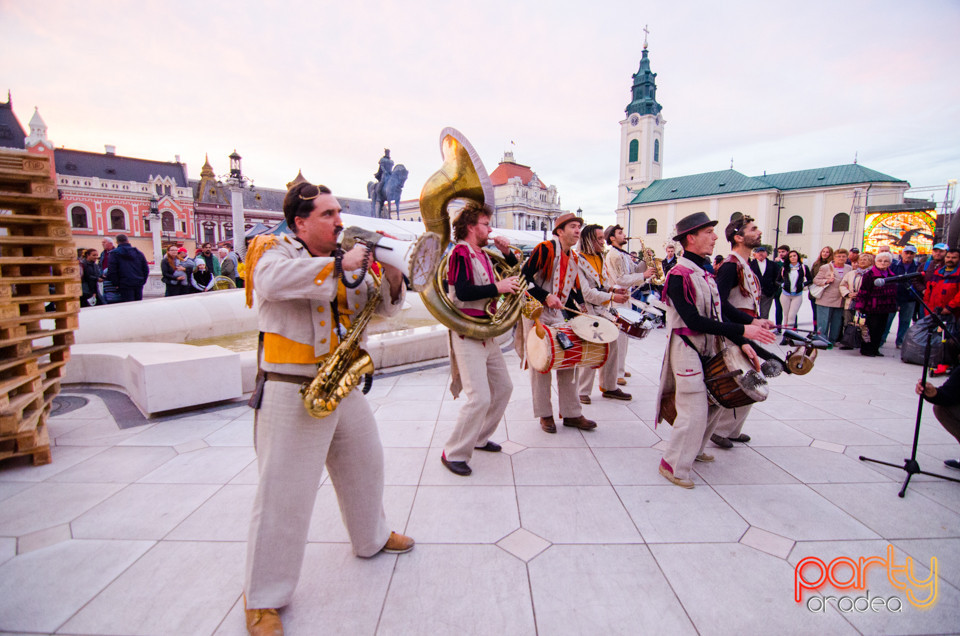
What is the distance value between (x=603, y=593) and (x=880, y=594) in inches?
54.8

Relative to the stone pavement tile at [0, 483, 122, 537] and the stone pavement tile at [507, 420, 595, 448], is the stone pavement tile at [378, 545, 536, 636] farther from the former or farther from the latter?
the stone pavement tile at [0, 483, 122, 537]

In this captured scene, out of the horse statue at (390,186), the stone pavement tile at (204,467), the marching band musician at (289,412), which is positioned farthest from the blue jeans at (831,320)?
the horse statue at (390,186)

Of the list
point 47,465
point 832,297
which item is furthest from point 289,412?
point 832,297

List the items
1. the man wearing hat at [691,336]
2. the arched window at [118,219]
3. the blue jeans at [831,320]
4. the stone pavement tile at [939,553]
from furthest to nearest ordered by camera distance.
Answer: the arched window at [118,219], the blue jeans at [831,320], the man wearing hat at [691,336], the stone pavement tile at [939,553]

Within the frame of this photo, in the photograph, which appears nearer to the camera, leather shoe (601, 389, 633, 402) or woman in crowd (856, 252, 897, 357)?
leather shoe (601, 389, 633, 402)

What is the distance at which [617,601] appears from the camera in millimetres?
2051

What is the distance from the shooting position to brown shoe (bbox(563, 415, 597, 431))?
4.15 meters

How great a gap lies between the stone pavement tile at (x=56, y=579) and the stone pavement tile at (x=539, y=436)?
9.13 ft

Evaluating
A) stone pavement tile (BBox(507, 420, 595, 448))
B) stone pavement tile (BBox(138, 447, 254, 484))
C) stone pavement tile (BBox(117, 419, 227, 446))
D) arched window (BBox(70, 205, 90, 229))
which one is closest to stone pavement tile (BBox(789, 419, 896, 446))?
stone pavement tile (BBox(507, 420, 595, 448))

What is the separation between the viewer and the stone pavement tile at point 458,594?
6.27ft

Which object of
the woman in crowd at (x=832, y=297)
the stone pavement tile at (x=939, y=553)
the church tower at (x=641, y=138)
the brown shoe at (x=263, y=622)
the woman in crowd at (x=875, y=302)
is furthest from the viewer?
the church tower at (x=641, y=138)

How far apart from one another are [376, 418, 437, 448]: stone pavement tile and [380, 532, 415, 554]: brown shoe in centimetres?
140

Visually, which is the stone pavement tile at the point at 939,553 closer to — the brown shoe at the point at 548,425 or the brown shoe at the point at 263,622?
the brown shoe at the point at 548,425

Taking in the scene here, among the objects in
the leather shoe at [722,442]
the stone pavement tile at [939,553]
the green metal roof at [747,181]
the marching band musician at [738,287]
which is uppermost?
the green metal roof at [747,181]
